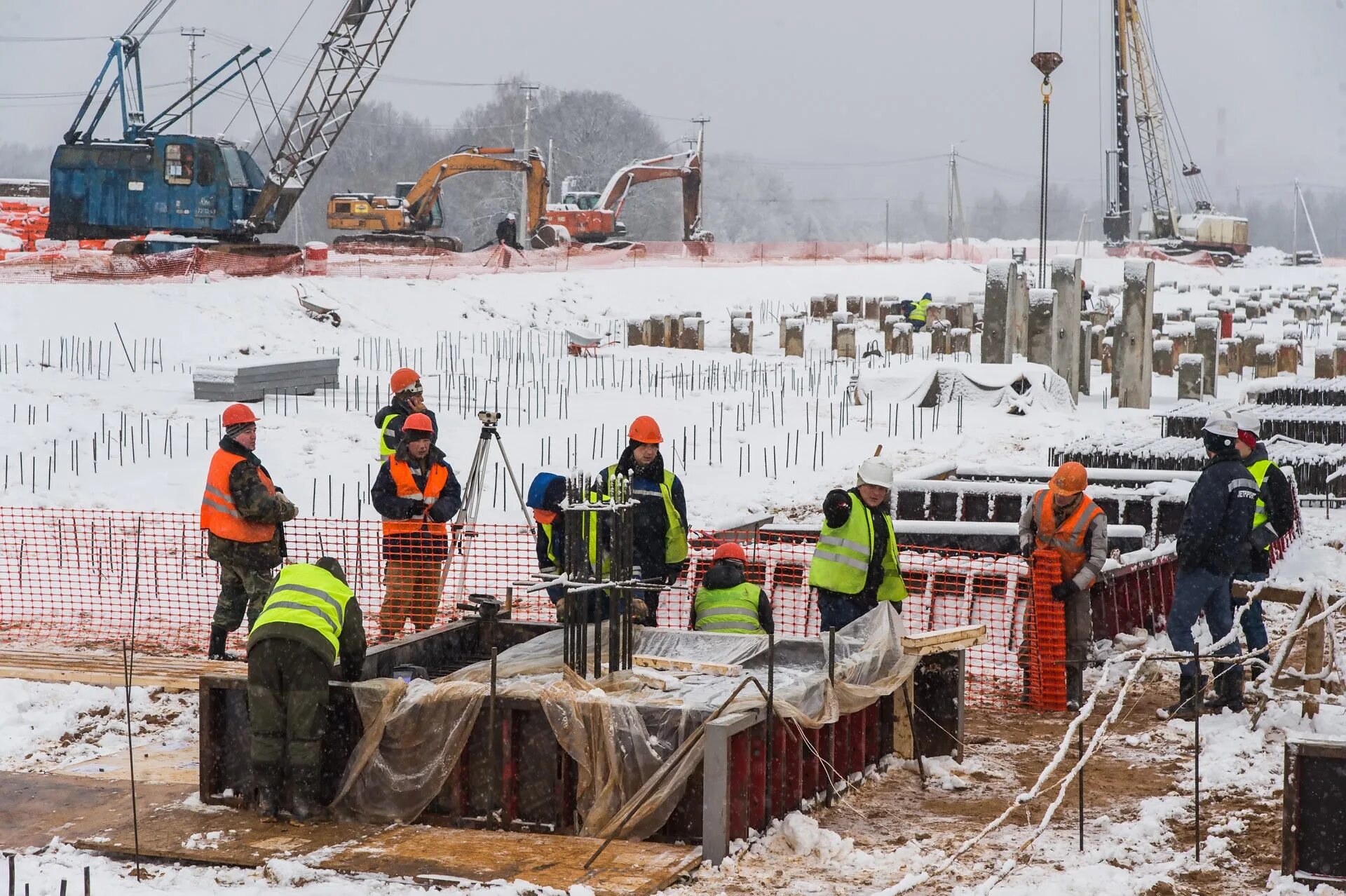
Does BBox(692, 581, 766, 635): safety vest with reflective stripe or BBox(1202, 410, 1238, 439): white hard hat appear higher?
BBox(1202, 410, 1238, 439): white hard hat

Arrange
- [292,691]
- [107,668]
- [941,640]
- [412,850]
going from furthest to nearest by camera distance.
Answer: [107,668]
[941,640]
[292,691]
[412,850]

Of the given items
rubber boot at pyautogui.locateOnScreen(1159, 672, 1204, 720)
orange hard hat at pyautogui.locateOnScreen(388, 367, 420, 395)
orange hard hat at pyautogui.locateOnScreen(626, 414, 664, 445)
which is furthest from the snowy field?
orange hard hat at pyautogui.locateOnScreen(388, 367, 420, 395)

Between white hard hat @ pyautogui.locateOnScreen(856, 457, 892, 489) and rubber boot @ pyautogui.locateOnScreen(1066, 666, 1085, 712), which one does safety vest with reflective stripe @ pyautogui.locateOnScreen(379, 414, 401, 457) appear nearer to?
white hard hat @ pyautogui.locateOnScreen(856, 457, 892, 489)

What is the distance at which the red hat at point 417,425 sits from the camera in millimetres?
10047

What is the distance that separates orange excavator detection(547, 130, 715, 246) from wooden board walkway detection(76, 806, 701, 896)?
43.2 m

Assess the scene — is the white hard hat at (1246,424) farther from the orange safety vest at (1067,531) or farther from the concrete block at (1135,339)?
the concrete block at (1135,339)

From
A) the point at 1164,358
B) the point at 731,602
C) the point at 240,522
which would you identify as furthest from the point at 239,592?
the point at 1164,358

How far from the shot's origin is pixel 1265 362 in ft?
94.8

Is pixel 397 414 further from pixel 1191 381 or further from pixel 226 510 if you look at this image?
pixel 1191 381

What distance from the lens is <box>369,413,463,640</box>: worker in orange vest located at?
33.5 feet

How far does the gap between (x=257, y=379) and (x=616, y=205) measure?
111ft

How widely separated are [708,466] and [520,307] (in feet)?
64.7

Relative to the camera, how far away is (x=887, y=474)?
9.04 meters

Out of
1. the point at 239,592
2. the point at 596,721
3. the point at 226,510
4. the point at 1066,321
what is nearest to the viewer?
the point at 596,721
